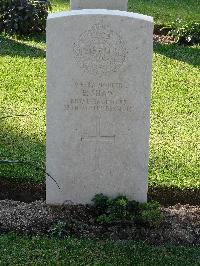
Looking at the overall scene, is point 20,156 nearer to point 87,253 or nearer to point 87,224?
point 87,224

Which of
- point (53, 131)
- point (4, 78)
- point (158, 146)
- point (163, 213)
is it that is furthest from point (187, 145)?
point (4, 78)

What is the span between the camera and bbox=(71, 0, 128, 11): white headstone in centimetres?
557

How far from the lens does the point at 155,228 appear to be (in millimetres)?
5594

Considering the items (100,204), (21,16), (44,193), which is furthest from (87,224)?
(21,16)

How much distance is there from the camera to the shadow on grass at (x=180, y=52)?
11.1 m

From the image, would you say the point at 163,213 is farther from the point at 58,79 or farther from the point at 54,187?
the point at 58,79

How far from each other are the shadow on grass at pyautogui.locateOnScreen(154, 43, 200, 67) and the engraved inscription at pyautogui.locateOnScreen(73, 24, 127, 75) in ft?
18.4

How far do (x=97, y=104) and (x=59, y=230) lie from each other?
1094mm

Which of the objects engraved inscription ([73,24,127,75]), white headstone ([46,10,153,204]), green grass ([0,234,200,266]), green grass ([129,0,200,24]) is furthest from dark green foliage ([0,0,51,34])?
green grass ([0,234,200,266])

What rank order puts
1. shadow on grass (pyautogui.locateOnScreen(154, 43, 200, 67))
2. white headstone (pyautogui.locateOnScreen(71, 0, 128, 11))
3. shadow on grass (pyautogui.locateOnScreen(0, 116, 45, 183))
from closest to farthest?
1. white headstone (pyautogui.locateOnScreen(71, 0, 128, 11))
2. shadow on grass (pyautogui.locateOnScreen(0, 116, 45, 183))
3. shadow on grass (pyautogui.locateOnScreen(154, 43, 200, 67))

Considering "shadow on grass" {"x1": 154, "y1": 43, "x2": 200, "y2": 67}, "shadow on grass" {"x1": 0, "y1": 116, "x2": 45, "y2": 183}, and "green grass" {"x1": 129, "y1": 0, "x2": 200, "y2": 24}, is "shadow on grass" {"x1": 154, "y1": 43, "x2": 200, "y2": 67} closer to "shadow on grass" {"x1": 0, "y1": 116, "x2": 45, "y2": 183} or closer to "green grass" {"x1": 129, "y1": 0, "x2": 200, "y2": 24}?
"green grass" {"x1": 129, "y1": 0, "x2": 200, "y2": 24}

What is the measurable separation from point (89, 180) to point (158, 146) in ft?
6.24

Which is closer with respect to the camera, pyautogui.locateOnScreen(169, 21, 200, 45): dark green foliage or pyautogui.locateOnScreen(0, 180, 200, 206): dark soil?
pyautogui.locateOnScreen(0, 180, 200, 206): dark soil

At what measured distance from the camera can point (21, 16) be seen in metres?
12.0
